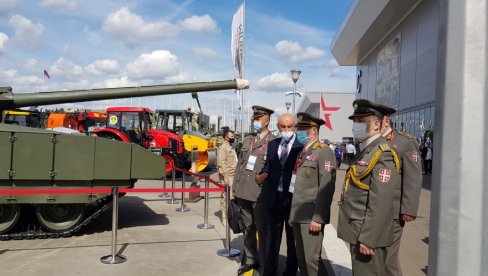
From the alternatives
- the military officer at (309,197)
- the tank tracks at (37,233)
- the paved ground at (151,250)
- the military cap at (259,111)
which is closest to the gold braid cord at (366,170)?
the military officer at (309,197)

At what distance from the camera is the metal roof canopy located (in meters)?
24.6

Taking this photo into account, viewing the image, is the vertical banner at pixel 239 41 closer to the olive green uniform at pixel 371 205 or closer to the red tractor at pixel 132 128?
the red tractor at pixel 132 128

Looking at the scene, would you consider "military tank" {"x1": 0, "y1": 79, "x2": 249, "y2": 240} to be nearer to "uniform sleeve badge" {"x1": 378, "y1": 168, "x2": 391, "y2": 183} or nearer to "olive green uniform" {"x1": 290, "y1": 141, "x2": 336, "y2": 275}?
"olive green uniform" {"x1": 290, "y1": 141, "x2": 336, "y2": 275}

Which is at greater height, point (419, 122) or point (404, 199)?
point (419, 122)

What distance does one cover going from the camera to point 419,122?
21781 mm

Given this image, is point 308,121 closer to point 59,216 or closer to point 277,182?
point 277,182

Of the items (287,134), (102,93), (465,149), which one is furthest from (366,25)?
(465,149)

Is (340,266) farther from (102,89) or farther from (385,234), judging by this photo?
(102,89)

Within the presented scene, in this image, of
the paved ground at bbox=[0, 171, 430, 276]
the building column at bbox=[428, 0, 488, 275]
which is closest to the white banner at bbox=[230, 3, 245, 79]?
the paved ground at bbox=[0, 171, 430, 276]

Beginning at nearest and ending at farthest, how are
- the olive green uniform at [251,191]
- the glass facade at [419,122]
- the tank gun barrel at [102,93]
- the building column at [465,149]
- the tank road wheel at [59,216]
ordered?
1. the building column at [465,149]
2. the olive green uniform at [251,191]
3. the tank road wheel at [59,216]
4. the tank gun barrel at [102,93]
5. the glass facade at [419,122]

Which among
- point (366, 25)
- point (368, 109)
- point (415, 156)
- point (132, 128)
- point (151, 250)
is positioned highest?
point (366, 25)

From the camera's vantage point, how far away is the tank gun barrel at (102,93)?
724 cm

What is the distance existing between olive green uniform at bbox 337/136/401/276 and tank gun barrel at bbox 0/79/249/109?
4960 millimetres

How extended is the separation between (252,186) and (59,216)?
353 centimetres
